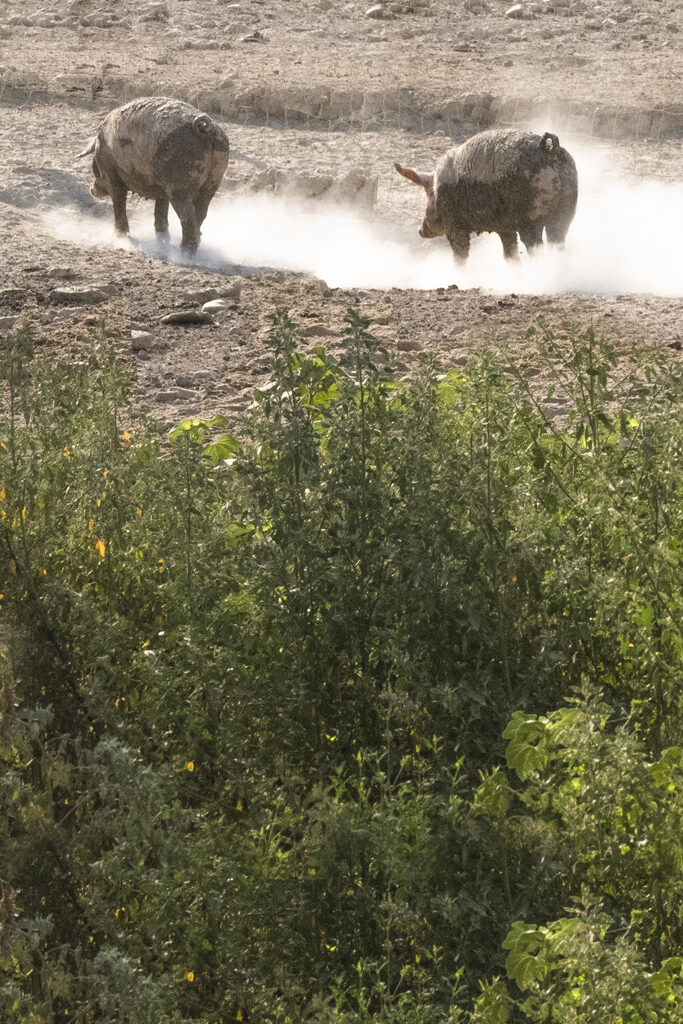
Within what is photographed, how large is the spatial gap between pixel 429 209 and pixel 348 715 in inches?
428

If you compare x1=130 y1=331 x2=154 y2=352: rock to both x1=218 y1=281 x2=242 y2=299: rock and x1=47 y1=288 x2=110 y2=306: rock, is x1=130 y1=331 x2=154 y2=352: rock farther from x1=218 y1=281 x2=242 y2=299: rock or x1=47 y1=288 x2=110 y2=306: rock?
x1=218 y1=281 x2=242 y2=299: rock

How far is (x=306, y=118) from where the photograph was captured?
1925cm

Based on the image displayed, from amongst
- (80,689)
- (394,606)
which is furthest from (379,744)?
(80,689)

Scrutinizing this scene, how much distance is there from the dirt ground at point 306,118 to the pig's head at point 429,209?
1472 mm

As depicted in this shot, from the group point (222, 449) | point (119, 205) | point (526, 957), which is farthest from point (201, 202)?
point (526, 957)

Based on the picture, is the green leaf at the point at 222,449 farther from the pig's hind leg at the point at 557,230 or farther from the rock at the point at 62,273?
the pig's hind leg at the point at 557,230

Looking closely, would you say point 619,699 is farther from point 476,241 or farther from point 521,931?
point 476,241

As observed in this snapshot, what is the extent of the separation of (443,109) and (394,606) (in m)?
16.6

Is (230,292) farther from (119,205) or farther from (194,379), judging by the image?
(119,205)

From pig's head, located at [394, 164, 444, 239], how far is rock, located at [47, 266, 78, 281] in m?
4.70

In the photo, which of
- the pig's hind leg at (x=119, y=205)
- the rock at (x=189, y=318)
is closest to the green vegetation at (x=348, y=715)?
the rock at (x=189, y=318)

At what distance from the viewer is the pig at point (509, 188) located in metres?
12.4

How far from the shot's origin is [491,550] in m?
3.87

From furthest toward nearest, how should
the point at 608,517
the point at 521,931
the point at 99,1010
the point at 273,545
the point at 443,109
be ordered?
the point at 443,109 < the point at 273,545 < the point at 608,517 < the point at 99,1010 < the point at 521,931
